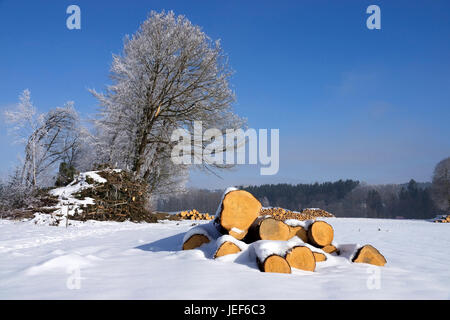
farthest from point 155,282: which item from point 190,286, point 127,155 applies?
point 127,155

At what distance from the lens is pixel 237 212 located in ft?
11.5

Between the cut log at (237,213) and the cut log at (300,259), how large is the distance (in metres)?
0.76

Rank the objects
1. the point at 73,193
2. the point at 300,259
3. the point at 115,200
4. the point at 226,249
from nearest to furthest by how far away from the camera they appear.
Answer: the point at 300,259, the point at 226,249, the point at 73,193, the point at 115,200

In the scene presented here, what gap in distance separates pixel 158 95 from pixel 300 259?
37.8 ft

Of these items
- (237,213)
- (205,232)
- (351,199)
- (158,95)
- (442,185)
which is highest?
(158,95)

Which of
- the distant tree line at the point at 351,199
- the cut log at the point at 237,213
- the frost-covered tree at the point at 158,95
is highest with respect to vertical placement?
the frost-covered tree at the point at 158,95

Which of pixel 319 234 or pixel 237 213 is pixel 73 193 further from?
pixel 319 234

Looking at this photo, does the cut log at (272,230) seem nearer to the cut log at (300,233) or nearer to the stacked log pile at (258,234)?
the stacked log pile at (258,234)

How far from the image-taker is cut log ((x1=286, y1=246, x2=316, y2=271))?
9.37 feet

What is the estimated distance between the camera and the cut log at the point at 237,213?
3.49m

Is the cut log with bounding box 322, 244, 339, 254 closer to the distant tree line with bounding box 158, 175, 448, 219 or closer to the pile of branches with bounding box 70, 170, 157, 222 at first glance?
the pile of branches with bounding box 70, 170, 157, 222

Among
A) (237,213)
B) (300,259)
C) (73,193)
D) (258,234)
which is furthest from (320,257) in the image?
(73,193)

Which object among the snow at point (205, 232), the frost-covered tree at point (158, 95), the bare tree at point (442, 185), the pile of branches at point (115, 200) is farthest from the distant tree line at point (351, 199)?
the snow at point (205, 232)
